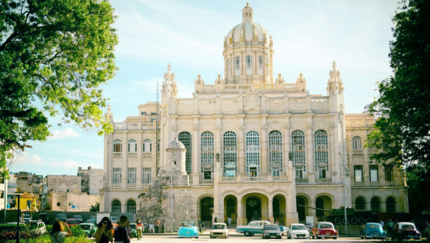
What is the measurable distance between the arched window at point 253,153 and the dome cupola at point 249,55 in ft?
35.9

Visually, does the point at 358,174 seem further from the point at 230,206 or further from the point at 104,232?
the point at 104,232

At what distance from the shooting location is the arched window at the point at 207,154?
229ft

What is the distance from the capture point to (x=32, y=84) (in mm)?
27156

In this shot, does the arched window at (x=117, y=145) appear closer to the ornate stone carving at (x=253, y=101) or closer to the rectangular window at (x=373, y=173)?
the ornate stone carving at (x=253, y=101)

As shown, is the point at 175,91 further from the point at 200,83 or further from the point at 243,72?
the point at 243,72

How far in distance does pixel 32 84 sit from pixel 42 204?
217 ft

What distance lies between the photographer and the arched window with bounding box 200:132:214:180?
69.8 metres

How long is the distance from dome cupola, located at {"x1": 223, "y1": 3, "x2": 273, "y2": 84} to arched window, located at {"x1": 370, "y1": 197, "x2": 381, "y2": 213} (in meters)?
22.6

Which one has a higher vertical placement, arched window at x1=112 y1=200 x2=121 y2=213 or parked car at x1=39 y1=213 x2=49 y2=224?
arched window at x1=112 y1=200 x2=121 y2=213

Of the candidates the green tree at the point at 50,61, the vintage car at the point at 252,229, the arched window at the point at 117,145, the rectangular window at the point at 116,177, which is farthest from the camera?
Result: the arched window at the point at 117,145

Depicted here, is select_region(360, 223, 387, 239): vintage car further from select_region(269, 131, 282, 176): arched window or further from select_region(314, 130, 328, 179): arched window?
select_region(314, 130, 328, 179): arched window

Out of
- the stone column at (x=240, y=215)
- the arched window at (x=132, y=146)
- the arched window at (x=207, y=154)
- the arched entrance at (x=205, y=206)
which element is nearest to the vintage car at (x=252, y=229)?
the stone column at (x=240, y=215)

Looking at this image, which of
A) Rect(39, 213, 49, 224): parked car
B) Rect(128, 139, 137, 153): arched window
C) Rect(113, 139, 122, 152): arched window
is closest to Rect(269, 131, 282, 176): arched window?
Rect(128, 139, 137, 153): arched window

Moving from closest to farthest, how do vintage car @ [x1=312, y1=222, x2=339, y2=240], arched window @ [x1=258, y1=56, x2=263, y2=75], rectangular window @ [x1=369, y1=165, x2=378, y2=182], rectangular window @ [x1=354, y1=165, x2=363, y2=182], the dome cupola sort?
vintage car @ [x1=312, y1=222, x2=339, y2=240], rectangular window @ [x1=369, y1=165, x2=378, y2=182], rectangular window @ [x1=354, y1=165, x2=363, y2=182], the dome cupola, arched window @ [x1=258, y1=56, x2=263, y2=75]
